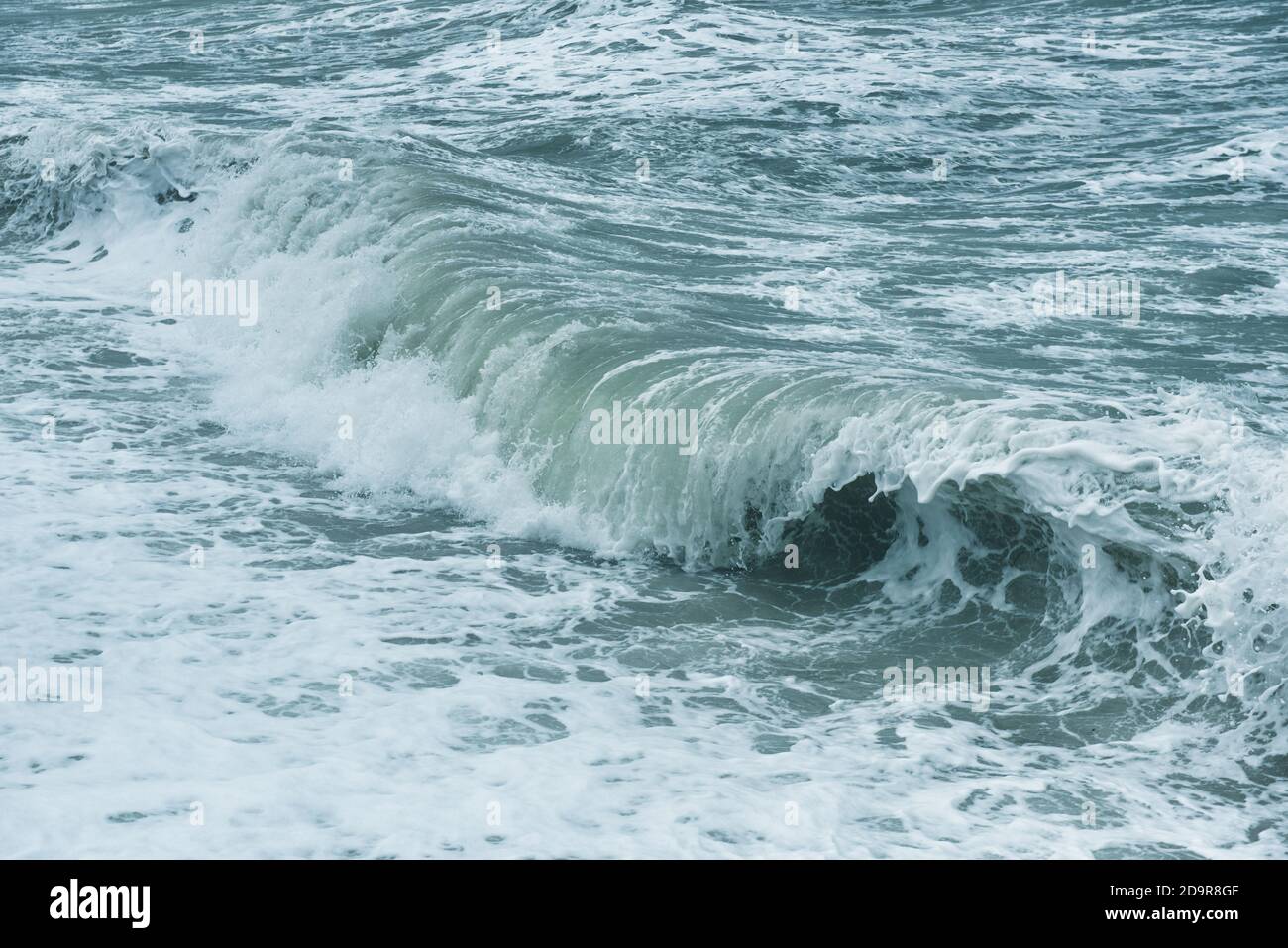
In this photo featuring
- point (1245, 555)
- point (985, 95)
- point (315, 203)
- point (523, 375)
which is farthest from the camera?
point (985, 95)

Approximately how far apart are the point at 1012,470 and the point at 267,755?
12.8 feet

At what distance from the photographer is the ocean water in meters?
5.65

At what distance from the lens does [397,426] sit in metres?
10.2

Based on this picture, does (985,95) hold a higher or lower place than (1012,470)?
higher

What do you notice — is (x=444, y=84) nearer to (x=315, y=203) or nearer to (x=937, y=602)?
(x=315, y=203)

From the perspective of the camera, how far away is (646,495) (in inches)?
343

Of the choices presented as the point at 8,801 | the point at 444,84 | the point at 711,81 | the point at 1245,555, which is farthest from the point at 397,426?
the point at 444,84

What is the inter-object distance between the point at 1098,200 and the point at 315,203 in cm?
844

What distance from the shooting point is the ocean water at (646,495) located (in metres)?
5.65

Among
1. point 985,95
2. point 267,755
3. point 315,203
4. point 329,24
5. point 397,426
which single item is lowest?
point 267,755

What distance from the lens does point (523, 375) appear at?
1012 centimetres

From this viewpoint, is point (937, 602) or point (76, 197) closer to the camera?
point (937, 602)

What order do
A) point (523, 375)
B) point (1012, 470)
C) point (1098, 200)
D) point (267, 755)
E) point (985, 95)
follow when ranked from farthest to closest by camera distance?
point (985, 95), point (1098, 200), point (523, 375), point (1012, 470), point (267, 755)

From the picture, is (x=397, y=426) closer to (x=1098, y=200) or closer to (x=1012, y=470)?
(x=1012, y=470)
